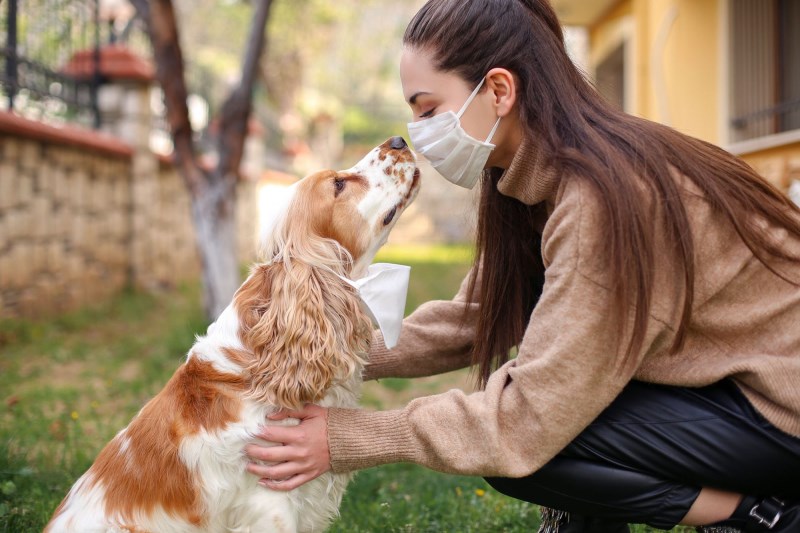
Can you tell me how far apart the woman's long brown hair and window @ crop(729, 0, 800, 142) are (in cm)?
526

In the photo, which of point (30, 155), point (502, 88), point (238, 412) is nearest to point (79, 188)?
point (30, 155)

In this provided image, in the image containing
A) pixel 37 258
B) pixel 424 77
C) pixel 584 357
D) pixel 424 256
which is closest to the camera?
pixel 584 357

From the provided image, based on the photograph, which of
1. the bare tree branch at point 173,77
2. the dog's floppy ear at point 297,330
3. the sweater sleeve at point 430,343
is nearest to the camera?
the dog's floppy ear at point 297,330

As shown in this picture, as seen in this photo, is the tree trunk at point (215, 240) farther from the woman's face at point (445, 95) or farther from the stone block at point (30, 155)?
the woman's face at point (445, 95)

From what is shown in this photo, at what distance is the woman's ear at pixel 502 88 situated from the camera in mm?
2129

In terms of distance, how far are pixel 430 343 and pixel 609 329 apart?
0.86 metres

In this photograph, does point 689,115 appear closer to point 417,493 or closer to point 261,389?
point 417,493

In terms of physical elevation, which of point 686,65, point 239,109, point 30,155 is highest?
point 686,65

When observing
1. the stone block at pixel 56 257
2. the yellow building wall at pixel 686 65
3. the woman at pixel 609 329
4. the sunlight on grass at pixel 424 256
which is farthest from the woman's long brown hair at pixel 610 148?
the sunlight on grass at pixel 424 256

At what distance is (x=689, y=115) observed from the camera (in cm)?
748

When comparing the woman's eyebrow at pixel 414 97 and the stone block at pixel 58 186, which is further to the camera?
the stone block at pixel 58 186

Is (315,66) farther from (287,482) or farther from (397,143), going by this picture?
(287,482)

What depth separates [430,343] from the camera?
2.67m

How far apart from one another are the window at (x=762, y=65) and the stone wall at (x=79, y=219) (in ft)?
19.6
